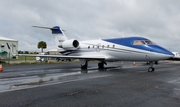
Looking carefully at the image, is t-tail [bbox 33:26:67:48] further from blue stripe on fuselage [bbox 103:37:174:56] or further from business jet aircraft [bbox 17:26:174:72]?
blue stripe on fuselage [bbox 103:37:174:56]

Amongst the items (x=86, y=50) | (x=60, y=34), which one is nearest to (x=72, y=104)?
(x=86, y=50)

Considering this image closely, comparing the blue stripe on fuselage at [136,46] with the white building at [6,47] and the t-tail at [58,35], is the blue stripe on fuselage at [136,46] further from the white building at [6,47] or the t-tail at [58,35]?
the white building at [6,47]

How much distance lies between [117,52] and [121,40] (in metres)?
1.18

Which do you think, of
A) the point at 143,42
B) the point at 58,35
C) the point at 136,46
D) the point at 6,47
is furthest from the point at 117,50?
the point at 6,47

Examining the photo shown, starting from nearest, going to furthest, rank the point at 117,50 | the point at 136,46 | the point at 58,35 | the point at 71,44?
the point at 136,46
the point at 117,50
the point at 71,44
the point at 58,35

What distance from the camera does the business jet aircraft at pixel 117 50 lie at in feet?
46.7

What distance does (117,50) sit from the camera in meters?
16.4

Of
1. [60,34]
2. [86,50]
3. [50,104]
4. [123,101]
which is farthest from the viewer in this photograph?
[60,34]

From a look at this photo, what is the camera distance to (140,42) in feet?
49.6

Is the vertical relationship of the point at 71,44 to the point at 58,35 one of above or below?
below

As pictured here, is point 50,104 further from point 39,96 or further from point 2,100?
point 2,100

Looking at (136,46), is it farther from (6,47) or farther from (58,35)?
(6,47)

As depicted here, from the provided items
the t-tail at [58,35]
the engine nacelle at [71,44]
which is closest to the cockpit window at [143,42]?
the engine nacelle at [71,44]

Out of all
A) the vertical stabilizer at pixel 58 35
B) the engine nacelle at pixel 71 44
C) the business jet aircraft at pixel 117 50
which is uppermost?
the vertical stabilizer at pixel 58 35
